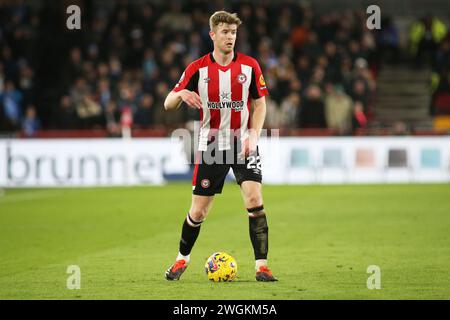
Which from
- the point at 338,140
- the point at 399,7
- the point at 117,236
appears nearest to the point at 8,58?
the point at 338,140

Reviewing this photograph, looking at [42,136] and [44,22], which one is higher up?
→ [44,22]

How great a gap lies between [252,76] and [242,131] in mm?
543

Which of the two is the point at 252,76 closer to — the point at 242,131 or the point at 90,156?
the point at 242,131

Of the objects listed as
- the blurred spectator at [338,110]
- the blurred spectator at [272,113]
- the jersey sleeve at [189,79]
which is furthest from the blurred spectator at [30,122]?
the jersey sleeve at [189,79]

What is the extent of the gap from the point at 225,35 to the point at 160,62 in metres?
17.7

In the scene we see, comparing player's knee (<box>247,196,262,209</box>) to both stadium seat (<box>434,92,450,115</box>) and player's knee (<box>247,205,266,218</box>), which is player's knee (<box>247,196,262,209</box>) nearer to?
player's knee (<box>247,205,266,218</box>)

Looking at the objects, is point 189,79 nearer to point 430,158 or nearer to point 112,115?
point 430,158

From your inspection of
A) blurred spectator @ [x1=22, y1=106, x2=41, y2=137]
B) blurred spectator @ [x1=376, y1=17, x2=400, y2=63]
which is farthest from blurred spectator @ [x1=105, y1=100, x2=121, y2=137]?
blurred spectator @ [x1=376, y1=17, x2=400, y2=63]

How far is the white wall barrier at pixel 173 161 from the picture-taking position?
23.1m

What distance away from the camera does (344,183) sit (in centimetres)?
2314

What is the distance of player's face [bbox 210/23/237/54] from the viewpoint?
9266 millimetres

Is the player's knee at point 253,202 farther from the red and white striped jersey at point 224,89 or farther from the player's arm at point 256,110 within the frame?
the red and white striped jersey at point 224,89

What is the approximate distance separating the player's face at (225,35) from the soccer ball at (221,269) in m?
2.04

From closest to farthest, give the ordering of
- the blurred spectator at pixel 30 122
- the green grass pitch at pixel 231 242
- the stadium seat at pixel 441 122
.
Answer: the green grass pitch at pixel 231 242 < the blurred spectator at pixel 30 122 < the stadium seat at pixel 441 122
